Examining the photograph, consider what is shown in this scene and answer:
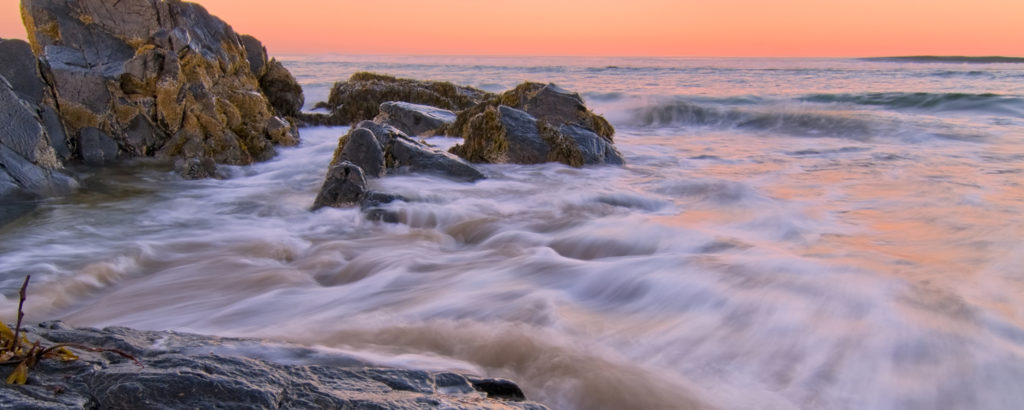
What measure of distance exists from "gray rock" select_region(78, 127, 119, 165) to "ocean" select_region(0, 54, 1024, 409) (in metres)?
0.33

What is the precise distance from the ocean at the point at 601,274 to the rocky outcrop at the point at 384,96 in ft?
13.5

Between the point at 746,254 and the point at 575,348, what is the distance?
1.98 metres

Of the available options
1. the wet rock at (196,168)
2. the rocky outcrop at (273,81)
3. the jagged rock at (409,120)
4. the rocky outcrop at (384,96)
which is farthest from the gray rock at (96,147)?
the rocky outcrop at (384,96)

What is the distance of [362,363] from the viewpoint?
2.23 m

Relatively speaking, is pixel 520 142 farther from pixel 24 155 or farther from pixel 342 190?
pixel 24 155

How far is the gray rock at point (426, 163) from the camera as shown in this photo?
261 inches

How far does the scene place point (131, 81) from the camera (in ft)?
23.0

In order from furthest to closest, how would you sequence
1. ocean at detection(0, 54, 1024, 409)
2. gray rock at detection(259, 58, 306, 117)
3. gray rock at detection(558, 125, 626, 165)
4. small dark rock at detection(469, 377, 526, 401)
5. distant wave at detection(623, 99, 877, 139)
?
distant wave at detection(623, 99, 877, 139)
gray rock at detection(259, 58, 306, 117)
gray rock at detection(558, 125, 626, 165)
ocean at detection(0, 54, 1024, 409)
small dark rock at detection(469, 377, 526, 401)

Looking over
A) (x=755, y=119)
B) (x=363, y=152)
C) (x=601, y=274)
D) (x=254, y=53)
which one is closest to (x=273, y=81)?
(x=254, y=53)

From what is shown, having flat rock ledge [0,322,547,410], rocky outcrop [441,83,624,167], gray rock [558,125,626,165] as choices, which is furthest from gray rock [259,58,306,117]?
flat rock ledge [0,322,547,410]

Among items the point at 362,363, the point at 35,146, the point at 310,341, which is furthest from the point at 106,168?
the point at 362,363

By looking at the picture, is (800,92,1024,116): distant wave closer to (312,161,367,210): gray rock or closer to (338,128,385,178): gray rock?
(338,128,385,178): gray rock

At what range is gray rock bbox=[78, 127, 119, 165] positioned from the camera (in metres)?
6.79

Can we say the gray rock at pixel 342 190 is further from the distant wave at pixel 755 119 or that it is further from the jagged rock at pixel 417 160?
the distant wave at pixel 755 119
